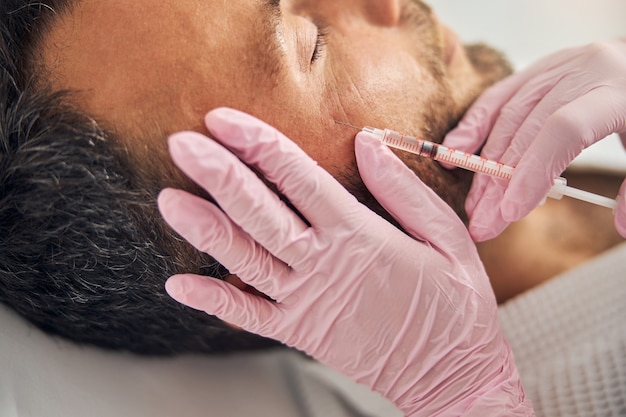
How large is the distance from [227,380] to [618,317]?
→ 99 cm

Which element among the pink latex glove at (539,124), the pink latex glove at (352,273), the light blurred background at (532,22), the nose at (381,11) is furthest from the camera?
the light blurred background at (532,22)

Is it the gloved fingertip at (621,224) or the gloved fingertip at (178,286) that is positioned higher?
the gloved fingertip at (178,286)

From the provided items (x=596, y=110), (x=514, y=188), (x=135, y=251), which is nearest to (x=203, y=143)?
(x=135, y=251)

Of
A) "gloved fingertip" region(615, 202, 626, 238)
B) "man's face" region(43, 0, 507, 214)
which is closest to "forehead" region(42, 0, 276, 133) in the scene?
"man's face" region(43, 0, 507, 214)

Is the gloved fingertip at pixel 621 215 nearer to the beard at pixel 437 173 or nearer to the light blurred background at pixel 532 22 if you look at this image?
the beard at pixel 437 173

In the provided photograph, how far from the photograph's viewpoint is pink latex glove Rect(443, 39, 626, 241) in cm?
99

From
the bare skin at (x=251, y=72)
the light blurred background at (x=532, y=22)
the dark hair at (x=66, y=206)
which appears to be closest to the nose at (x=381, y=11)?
the bare skin at (x=251, y=72)

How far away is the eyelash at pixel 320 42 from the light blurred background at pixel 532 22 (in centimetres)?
125

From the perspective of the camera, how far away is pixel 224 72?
35.7 inches

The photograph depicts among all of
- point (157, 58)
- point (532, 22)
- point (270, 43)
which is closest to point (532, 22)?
point (532, 22)

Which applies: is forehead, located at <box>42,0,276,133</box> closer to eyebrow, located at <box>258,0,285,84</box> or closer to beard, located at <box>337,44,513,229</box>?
eyebrow, located at <box>258,0,285,84</box>

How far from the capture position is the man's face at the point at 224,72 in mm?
895

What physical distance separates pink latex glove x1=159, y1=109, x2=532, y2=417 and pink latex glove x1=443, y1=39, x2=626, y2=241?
0.10 m

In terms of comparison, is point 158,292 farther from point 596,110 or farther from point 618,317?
point 618,317
